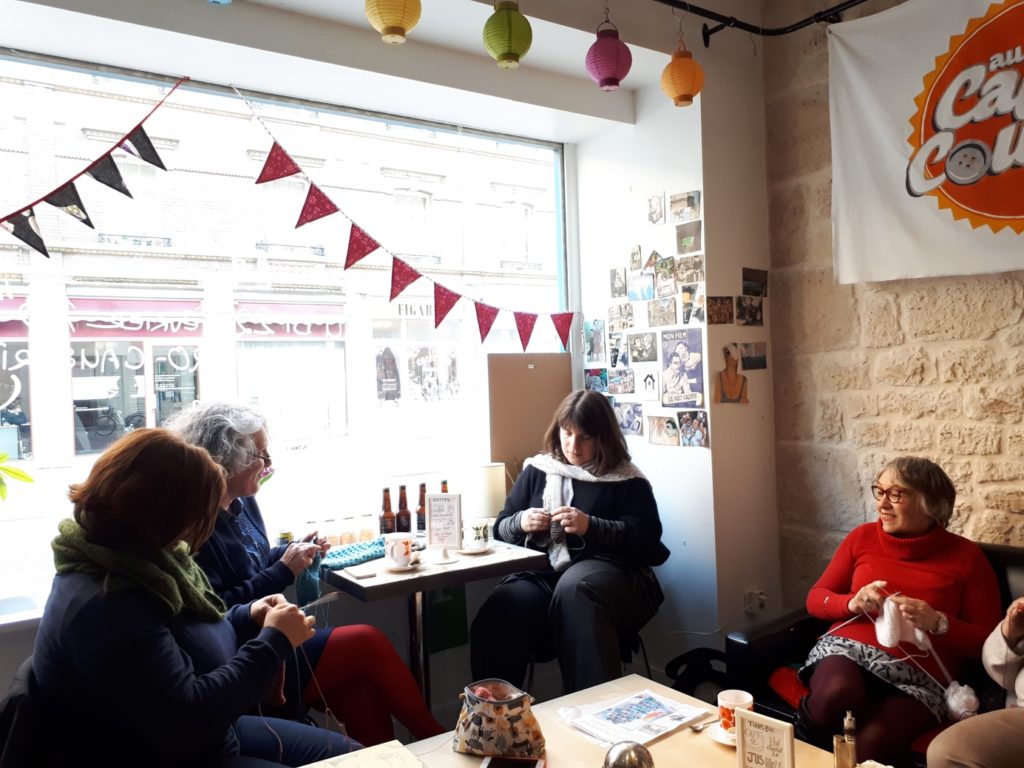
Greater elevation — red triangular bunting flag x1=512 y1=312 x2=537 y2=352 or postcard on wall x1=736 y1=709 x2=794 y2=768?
red triangular bunting flag x1=512 y1=312 x2=537 y2=352

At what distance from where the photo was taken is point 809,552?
2.93 meters

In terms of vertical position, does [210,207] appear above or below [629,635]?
above

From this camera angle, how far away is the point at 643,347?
3.10 m

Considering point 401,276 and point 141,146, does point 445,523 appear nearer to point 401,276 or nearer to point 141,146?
point 401,276

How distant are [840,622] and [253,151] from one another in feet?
8.03

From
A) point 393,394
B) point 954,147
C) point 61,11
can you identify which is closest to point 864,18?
point 954,147

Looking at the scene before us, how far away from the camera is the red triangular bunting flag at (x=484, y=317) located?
10.0ft

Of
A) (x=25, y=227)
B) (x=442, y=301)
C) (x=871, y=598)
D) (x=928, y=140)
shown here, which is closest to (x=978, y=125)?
(x=928, y=140)

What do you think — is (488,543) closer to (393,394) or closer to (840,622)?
(393,394)

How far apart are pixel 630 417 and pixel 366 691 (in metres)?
1.53

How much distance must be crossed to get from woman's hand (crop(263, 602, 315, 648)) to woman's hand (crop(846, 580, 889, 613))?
142 centimetres

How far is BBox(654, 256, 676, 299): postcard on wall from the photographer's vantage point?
297cm

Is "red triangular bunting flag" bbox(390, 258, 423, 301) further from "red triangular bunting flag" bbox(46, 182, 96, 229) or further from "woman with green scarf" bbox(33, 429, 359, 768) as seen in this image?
"woman with green scarf" bbox(33, 429, 359, 768)

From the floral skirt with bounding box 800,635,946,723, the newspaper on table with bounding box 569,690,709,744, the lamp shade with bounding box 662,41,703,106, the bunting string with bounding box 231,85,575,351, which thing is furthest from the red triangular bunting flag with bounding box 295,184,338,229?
the floral skirt with bounding box 800,635,946,723
